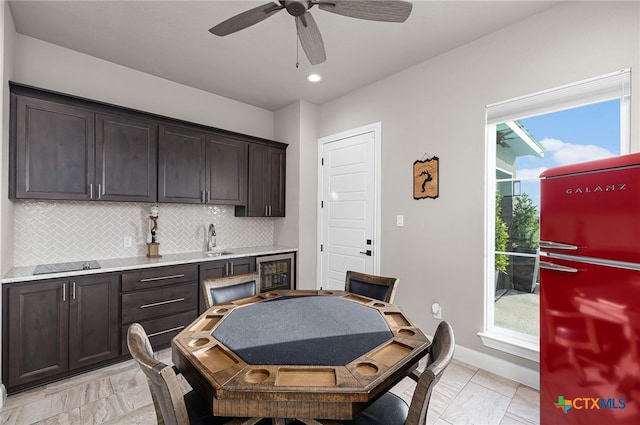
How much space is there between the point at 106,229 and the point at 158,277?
2.66ft

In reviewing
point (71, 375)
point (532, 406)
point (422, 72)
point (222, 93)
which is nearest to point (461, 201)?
point (422, 72)

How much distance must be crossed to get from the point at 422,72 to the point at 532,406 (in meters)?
3.06

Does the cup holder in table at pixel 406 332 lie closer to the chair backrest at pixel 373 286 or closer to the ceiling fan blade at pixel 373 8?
the chair backrest at pixel 373 286

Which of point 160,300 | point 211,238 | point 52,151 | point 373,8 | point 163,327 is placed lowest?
point 163,327

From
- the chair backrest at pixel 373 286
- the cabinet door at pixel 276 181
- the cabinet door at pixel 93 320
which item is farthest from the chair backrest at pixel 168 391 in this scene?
the cabinet door at pixel 276 181

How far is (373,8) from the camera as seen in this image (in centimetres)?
166

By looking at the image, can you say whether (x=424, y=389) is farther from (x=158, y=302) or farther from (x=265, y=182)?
(x=265, y=182)

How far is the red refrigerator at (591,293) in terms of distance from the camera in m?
1.40

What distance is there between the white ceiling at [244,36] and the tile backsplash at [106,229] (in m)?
1.55

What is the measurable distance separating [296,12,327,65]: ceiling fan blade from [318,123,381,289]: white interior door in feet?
4.91

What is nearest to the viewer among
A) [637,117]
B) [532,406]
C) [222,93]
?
[637,117]

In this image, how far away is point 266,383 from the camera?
100cm

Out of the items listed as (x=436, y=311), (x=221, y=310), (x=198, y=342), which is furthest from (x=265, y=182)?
(x=198, y=342)

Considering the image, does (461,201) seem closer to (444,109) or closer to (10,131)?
(444,109)
